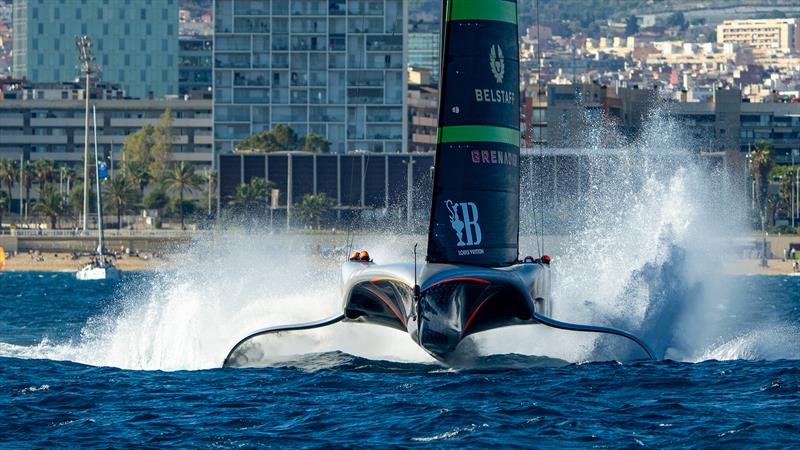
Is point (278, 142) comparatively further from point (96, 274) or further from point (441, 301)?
point (441, 301)

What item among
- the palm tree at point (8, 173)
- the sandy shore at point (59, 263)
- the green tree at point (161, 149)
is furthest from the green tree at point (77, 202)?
the sandy shore at point (59, 263)

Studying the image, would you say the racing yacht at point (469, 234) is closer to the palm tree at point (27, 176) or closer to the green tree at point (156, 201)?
the green tree at point (156, 201)

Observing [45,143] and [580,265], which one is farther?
[45,143]

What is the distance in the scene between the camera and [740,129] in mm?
157625

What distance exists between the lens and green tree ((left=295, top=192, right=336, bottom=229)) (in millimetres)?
119312

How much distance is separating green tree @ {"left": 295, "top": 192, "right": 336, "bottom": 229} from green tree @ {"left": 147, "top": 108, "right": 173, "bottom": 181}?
26071 mm

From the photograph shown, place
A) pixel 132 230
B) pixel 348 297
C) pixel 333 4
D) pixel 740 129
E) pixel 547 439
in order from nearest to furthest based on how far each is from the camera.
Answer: pixel 547 439
pixel 348 297
pixel 132 230
pixel 333 4
pixel 740 129

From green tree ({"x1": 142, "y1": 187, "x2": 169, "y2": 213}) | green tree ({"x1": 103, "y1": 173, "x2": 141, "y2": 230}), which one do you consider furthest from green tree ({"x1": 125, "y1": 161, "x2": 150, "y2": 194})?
green tree ({"x1": 142, "y1": 187, "x2": 169, "y2": 213})

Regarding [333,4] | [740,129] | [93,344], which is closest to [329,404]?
[93,344]

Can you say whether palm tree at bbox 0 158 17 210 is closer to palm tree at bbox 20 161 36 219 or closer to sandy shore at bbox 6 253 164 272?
palm tree at bbox 20 161 36 219

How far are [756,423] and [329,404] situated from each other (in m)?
5.99

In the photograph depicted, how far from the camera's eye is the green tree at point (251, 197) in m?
121

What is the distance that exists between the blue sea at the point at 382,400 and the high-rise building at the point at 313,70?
4339 inches

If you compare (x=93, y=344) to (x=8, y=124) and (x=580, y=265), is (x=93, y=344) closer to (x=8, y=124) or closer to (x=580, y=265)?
(x=580, y=265)
